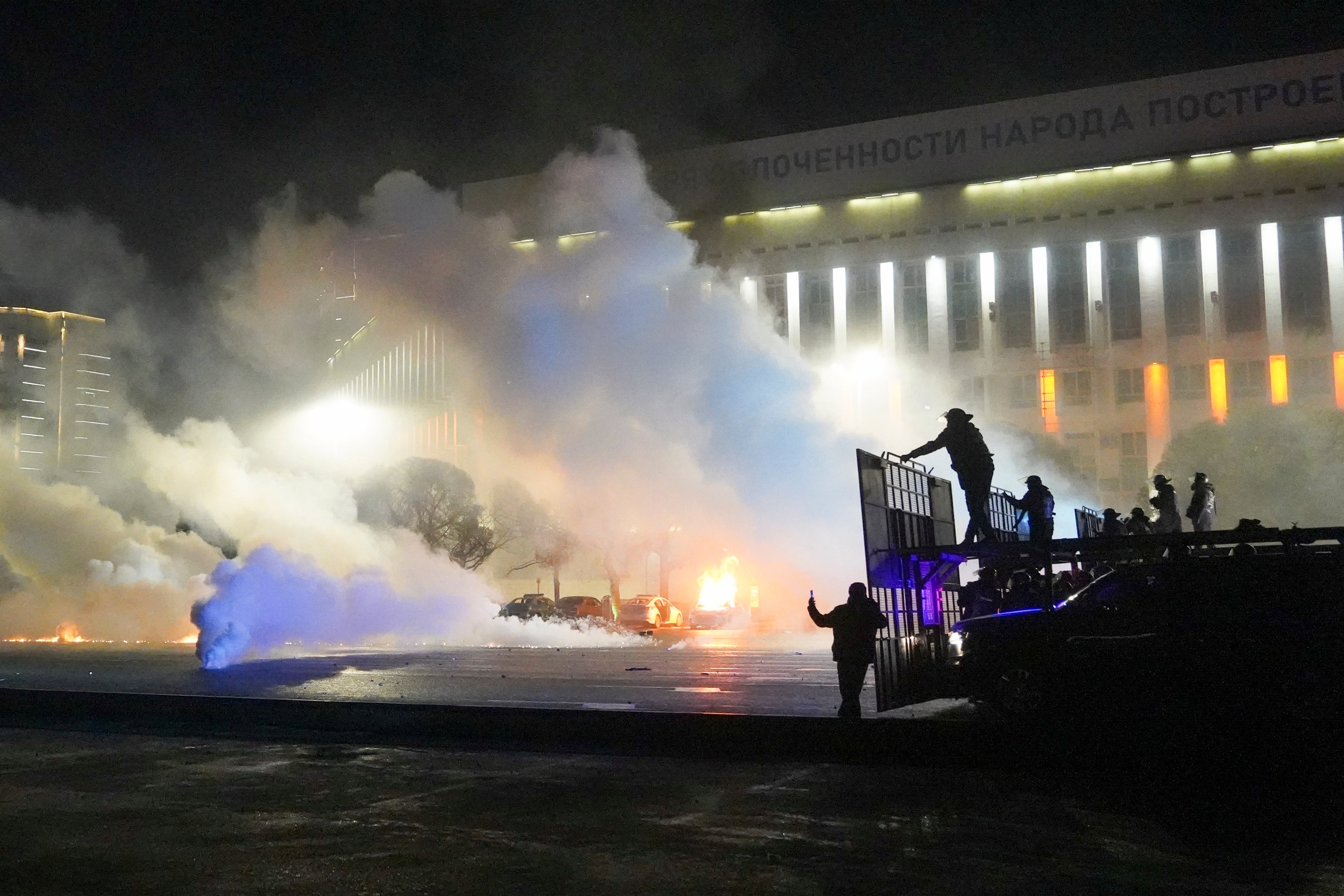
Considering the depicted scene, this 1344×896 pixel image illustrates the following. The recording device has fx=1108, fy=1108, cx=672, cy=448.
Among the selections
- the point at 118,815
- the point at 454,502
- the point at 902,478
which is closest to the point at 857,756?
the point at 902,478

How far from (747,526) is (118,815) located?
24.6m

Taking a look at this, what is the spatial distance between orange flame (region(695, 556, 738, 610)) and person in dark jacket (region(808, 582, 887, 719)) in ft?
76.1

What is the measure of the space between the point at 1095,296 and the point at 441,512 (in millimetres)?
29926

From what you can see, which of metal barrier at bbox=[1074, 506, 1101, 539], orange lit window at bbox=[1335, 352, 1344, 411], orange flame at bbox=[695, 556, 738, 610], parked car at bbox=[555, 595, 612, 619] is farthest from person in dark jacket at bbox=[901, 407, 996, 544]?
orange lit window at bbox=[1335, 352, 1344, 411]

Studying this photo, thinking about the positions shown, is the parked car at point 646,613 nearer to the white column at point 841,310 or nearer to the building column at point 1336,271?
the white column at point 841,310

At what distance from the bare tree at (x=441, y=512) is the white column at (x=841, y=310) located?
58.4 feet

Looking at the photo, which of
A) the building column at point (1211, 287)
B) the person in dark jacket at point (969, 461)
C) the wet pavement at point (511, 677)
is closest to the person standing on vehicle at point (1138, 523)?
the wet pavement at point (511, 677)

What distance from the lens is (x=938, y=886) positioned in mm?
5082

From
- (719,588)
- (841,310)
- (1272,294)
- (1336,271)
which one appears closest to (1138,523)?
(719,588)

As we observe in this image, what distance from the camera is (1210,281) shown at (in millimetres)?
47125

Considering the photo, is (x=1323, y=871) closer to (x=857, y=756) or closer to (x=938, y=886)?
(x=938, y=886)

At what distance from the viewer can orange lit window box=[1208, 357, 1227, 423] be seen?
152ft

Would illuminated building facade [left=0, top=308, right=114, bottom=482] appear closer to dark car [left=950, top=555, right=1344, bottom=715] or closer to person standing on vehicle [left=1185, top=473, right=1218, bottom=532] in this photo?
person standing on vehicle [left=1185, top=473, right=1218, bottom=532]

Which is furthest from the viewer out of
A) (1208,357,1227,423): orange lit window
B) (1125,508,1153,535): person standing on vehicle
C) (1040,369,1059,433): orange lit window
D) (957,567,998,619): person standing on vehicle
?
(1040,369,1059,433): orange lit window
